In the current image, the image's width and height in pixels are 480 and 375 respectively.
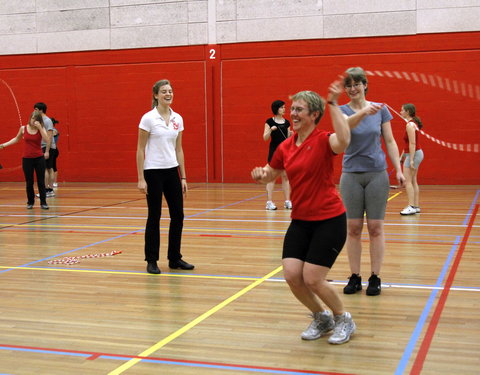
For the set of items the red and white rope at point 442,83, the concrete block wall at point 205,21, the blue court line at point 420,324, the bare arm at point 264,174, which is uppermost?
the concrete block wall at point 205,21

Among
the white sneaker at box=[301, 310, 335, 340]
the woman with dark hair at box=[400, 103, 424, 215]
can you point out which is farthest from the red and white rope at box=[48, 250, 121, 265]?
the woman with dark hair at box=[400, 103, 424, 215]

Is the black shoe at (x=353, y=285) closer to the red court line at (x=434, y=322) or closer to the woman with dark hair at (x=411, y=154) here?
the red court line at (x=434, y=322)

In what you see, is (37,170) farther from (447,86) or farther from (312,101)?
(447,86)

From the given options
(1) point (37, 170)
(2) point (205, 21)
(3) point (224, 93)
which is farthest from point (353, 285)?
(2) point (205, 21)

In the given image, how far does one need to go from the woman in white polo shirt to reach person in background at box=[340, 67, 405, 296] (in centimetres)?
171

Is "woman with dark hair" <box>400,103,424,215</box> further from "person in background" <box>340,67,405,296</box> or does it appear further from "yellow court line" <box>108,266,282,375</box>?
"person in background" <box>340,67,405,296</box>

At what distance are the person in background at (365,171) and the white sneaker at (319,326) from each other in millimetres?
1099

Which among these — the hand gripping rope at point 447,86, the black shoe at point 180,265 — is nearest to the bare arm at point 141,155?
the black shoe at point 180,265

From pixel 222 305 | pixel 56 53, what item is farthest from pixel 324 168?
pixel 56 53

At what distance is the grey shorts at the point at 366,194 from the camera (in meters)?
5.08

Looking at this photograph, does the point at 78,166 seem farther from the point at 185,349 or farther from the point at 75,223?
the point at 185,349

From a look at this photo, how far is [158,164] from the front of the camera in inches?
237

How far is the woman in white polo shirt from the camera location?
237 inches

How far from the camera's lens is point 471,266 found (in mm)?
6215
